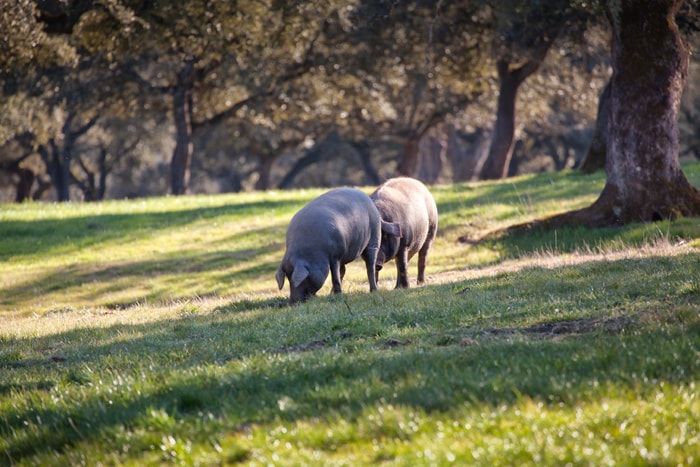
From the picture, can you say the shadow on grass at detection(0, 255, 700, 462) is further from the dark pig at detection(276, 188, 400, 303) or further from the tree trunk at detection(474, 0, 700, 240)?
the tree trunk at detection(474, 0, 700, 240)

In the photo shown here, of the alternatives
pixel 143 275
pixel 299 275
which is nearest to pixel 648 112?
pixel 299 275

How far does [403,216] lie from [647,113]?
6.11 meters

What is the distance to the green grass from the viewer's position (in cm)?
508

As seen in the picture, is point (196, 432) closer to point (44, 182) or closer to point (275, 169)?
point (44, 182)

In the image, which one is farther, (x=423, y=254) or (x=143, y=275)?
(x=143, y=275)

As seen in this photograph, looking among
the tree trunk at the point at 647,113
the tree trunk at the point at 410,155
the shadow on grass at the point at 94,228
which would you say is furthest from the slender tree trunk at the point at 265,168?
the tree trunk at the point at 647,113

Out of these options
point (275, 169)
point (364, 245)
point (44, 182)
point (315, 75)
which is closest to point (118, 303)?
point (364, 245)

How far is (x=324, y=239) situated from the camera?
11.5 meters

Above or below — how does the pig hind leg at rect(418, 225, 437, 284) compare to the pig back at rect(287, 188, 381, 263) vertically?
below

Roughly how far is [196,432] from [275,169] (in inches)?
2507

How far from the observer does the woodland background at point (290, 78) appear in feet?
71.2

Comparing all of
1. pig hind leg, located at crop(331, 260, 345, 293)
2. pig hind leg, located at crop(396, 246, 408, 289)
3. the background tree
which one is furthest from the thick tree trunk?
pig hind leg, located at crop(331, 260, 345, 293)

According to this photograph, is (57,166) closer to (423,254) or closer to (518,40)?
(518,40)

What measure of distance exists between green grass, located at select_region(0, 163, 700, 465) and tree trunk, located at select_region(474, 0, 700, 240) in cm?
251
